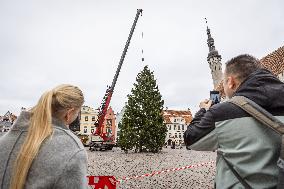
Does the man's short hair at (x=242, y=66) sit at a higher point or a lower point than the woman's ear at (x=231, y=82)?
higher

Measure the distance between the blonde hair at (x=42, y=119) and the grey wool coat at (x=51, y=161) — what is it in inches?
1.7

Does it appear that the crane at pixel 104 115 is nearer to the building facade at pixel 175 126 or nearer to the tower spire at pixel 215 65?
the tower spire at pixel 215 65

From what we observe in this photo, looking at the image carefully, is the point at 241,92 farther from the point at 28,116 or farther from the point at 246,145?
the point at 28,116

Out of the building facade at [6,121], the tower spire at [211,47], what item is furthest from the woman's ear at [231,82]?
the building facade at [6,121]

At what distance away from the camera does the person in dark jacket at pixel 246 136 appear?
2094 millimetres

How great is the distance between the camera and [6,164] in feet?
6.60

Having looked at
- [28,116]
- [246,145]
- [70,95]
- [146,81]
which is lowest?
[246,145]

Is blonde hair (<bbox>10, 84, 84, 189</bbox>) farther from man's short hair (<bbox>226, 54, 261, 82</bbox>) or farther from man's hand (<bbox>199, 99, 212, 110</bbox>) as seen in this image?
man's short hair (<bbox>226, 54, 261, 82</bbox>)

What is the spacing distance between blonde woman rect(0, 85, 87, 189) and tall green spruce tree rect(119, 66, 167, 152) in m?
31.0

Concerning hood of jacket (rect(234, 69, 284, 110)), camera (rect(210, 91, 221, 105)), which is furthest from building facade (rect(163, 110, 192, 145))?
hood of jacket (rect(234, 69, 284, 110))

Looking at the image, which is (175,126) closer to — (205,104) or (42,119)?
(205,104)

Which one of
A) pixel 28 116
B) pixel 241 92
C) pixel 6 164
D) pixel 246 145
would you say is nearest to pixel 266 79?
pixel 241 92

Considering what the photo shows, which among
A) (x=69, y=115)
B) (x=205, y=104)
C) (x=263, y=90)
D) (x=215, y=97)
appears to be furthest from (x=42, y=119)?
(x=215, y=97)

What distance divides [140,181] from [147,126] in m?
22.5
